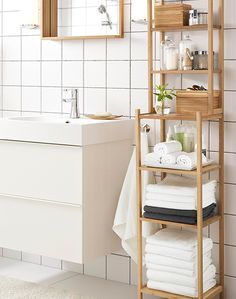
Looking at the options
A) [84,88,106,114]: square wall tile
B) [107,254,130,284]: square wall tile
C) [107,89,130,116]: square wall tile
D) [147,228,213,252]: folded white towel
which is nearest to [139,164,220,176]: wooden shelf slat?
[147,228,213,252]: folded white towel

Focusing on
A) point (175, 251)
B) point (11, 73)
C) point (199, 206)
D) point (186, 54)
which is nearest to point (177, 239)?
point (175, 251)

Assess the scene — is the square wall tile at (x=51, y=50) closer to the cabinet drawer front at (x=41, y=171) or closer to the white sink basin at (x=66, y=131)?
the white sink basin at (x=66, y=131)

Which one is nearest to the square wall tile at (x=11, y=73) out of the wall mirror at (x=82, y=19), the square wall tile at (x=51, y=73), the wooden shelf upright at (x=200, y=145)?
the square wall tile at (x=51, y=73)

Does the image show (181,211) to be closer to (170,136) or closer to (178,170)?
(178,170)

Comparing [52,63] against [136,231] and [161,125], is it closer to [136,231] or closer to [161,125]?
[161,125]

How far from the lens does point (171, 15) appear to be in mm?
3268

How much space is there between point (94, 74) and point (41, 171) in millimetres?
720

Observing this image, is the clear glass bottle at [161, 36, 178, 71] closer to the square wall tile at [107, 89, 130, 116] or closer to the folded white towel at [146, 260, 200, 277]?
the square wall tile at [107, 89, 130, 116]

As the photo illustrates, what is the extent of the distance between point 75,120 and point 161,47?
71 cm

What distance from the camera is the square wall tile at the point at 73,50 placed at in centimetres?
385

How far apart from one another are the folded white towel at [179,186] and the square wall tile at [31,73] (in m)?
1.14

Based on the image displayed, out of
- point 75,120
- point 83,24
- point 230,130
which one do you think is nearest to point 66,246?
point 75,120

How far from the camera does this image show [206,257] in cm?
324

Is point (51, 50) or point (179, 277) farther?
point (51, 50)
